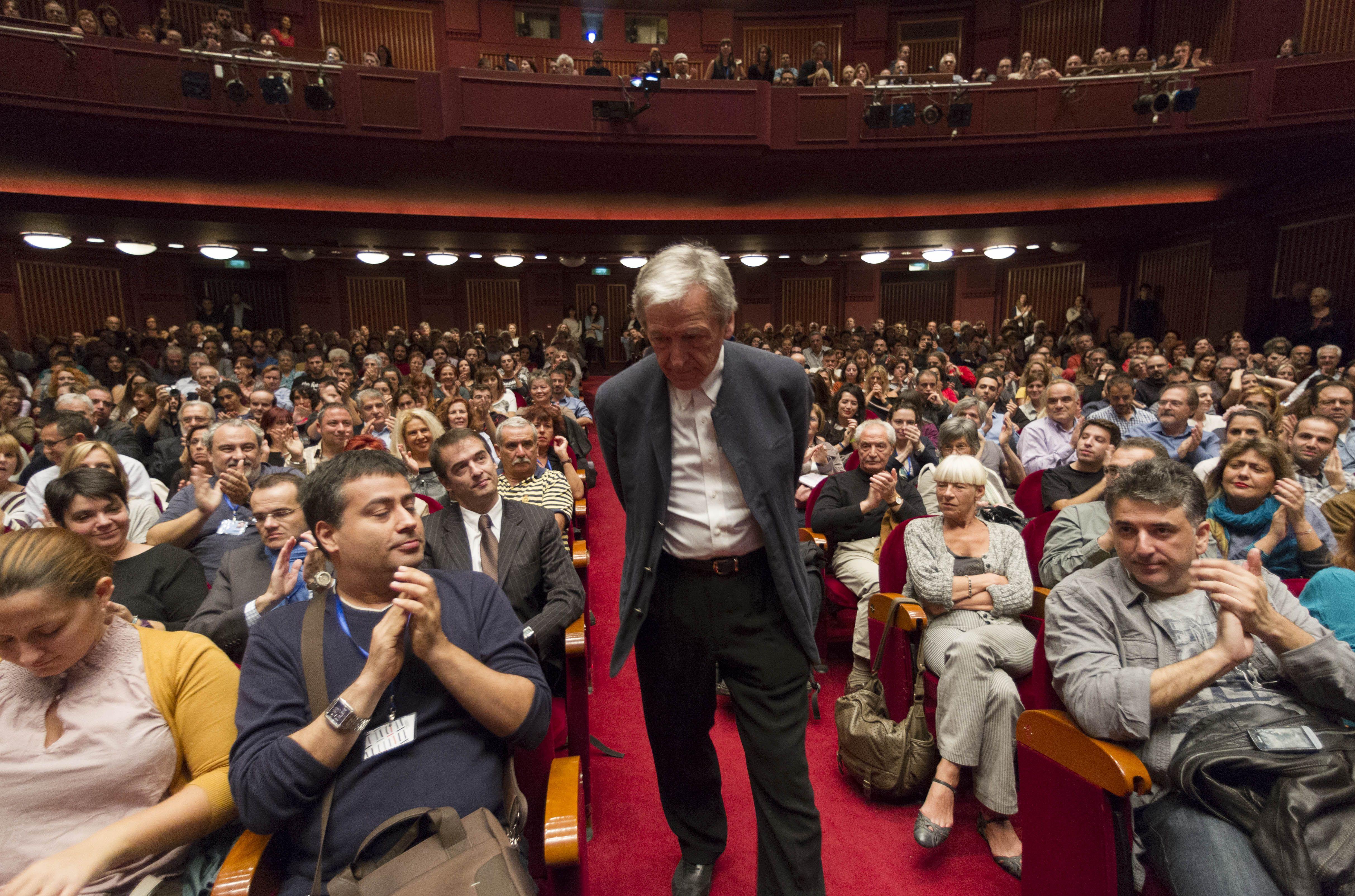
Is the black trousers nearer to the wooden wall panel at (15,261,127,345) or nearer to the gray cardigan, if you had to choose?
the gray cardigan

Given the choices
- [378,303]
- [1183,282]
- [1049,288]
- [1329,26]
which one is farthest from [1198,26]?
[378,303]

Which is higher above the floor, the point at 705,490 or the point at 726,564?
the point at 705,490

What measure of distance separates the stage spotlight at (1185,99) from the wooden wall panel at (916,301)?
6.38m

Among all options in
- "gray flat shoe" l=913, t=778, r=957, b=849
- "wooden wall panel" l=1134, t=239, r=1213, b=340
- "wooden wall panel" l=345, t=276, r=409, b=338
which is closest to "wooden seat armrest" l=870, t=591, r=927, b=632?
"gray flat shoe" l=913, t=778, r=957, b=849

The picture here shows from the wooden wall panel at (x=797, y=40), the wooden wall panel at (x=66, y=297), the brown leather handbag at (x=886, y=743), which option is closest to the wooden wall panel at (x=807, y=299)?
the wooden wall panel at (x=797, y=40)

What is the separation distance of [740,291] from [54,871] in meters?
12.4

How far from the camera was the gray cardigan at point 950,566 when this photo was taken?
6.46ft

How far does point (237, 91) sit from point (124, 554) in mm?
5958

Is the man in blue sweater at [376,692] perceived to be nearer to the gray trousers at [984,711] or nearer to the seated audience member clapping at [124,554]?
the seated audience member clapping at [124,554]

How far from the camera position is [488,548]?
1.96m

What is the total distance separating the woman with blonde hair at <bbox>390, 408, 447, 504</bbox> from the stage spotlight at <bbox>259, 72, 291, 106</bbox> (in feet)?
15.4

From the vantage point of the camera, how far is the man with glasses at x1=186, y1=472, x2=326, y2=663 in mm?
1522

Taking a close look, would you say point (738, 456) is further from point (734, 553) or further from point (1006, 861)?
point (1006, 861)

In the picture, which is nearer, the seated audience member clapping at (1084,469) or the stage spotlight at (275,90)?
the seated audience member clapping at (1084,469)
